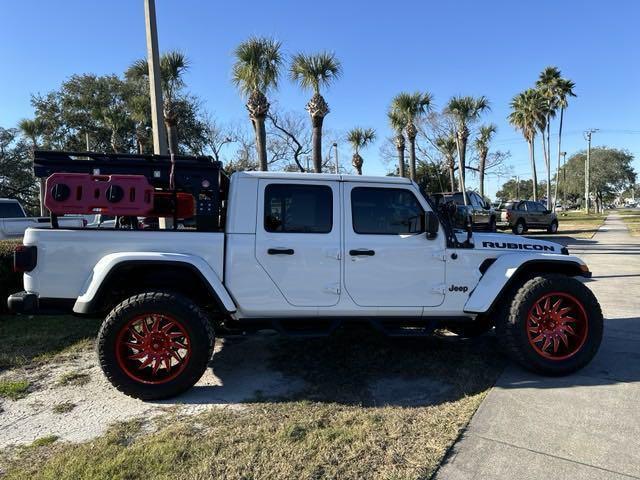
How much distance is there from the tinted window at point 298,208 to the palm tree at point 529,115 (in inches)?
1547

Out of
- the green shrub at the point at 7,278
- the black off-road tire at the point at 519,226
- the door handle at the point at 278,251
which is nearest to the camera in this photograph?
the door handle at the point at 278,251

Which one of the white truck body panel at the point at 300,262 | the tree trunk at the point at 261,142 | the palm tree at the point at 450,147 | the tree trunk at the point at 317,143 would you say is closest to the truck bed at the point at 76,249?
the white truck body panel at the point at 300,262

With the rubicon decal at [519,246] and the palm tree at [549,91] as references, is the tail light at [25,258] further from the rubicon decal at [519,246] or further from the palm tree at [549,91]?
the palm tree at [549,91]

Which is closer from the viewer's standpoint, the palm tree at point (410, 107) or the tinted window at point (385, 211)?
the tinted window at point (385, 211)

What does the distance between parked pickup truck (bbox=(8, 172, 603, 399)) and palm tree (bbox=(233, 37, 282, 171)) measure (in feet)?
36.9

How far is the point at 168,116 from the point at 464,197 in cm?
1202

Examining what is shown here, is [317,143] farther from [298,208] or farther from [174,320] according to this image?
[174,320]

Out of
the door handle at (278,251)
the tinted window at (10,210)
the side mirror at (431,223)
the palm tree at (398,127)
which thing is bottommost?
the door handle at (278,251)

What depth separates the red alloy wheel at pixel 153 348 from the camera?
4.03 metres

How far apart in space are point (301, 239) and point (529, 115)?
41986 mm

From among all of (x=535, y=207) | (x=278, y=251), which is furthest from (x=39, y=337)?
(x=535, y=207)

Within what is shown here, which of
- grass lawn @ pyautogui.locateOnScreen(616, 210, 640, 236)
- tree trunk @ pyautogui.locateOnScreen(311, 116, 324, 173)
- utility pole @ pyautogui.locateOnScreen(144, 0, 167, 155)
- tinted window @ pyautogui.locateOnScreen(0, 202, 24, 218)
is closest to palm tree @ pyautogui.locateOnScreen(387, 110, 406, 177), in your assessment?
tree trunk @ pyautogui.locateOnScreen(311, 116, 324, 173)

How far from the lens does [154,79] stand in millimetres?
7699

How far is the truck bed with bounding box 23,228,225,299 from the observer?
400cm
